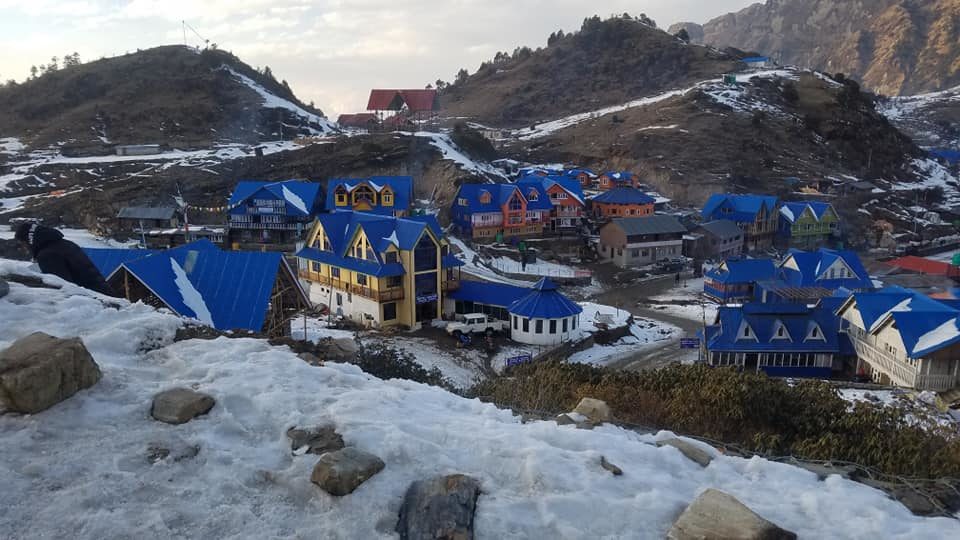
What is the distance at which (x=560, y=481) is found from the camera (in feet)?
16.4

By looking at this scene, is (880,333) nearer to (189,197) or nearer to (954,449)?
(954,449)

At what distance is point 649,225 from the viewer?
4541 cm

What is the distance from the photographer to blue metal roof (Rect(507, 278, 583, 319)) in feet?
82.8

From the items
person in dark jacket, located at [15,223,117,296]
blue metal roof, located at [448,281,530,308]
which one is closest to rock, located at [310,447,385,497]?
person in dark jacket, located at [15,223,117,296]

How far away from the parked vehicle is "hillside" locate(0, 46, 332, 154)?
4832 centimetres

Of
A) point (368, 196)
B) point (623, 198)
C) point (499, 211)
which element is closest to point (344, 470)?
point (368, 196)

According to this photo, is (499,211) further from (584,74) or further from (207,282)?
(584,74)

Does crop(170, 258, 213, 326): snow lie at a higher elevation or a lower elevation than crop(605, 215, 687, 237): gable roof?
higher

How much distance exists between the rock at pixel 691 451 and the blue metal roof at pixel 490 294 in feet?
68.9

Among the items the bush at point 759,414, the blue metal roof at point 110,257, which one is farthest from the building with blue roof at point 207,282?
the bush at point 759,414

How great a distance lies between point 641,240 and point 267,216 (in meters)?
26.1

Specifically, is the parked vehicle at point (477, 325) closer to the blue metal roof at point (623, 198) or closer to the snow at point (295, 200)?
the snow at point (295, 200)

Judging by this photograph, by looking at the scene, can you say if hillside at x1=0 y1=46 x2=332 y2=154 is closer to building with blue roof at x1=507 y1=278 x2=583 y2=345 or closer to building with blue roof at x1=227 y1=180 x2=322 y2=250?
building with blue roof at x1=227 y1=180 x2=322 y2=250

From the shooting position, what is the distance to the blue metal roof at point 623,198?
1991 inches
